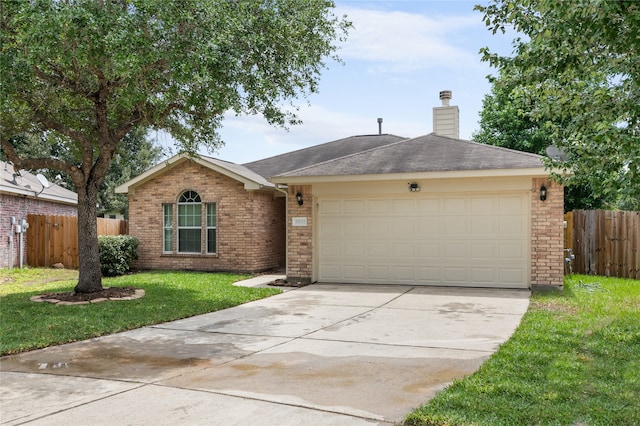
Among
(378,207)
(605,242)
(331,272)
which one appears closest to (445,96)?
(378,207)

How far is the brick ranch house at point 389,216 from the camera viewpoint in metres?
11.3

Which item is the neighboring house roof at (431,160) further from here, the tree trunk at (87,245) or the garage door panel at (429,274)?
the tree trunk at (87,245)

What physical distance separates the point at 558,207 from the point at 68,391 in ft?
31.6

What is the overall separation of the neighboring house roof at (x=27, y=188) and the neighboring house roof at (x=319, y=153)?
23.5ft

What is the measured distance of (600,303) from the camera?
9375 millimetres

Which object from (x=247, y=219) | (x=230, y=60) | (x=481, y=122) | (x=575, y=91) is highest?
(x=481, y=122)

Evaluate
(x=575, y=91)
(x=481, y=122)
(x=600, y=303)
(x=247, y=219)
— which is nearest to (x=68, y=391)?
(x=575, y=91)

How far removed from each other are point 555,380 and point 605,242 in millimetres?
10679

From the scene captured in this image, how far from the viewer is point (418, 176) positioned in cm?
1170

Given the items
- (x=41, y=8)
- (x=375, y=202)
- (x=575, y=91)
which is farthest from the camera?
(x=375, y=202)

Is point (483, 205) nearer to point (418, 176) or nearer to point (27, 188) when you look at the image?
point (418, 176)

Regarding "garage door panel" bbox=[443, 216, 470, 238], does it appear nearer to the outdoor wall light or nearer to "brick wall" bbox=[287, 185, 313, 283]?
the outdoor wall light

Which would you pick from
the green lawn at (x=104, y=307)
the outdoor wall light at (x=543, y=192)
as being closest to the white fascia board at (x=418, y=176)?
the outdoor wall light at (x=543, y=192)

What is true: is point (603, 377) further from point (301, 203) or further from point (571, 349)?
point (301, 203)
